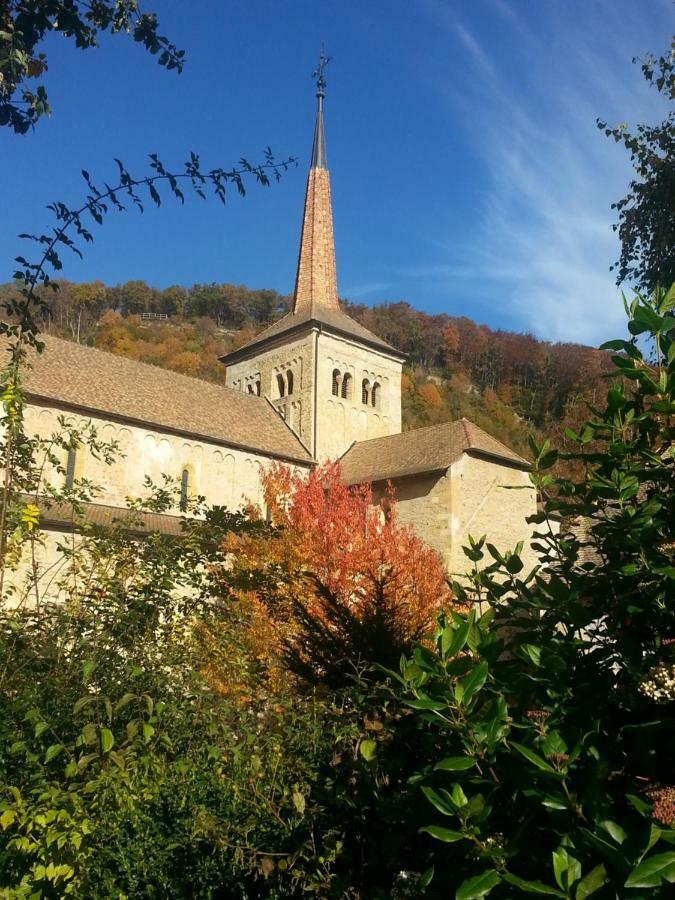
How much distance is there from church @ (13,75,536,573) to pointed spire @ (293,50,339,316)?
0.59 feet

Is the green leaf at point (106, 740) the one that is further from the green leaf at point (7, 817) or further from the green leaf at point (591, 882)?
the green leaf at point (591, 882)

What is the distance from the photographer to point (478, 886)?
67.5 inches

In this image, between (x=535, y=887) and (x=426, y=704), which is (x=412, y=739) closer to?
(x=426, y=704)

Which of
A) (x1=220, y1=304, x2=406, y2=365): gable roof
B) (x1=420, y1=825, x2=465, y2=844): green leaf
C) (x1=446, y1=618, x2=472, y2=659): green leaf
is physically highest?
(x1=220, y1=304, x2=406, y2=365): gable roof

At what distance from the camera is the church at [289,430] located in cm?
2442

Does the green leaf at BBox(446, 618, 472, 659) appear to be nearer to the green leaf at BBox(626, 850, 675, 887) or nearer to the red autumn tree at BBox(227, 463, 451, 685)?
the green leaf at BBox(626, 850, 675, 887)

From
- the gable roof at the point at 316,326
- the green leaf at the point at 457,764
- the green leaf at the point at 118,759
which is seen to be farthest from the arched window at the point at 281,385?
the green leaf at the point at 457,764

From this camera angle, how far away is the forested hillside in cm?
6950

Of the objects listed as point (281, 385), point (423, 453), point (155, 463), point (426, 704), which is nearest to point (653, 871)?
point (426, 704)

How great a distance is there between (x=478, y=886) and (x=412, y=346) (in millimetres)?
90734

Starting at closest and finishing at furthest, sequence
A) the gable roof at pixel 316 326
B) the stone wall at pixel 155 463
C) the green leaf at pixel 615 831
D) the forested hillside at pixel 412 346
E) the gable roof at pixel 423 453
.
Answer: the green leaf at pixel 615 831 < the stone wall at pixel 155 463 < the gable roof at pixel 423 453 < the gable roof at pixel 316 326 < the forested hillside at pixel 412 346

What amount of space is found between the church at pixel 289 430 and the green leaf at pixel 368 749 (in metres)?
16.4

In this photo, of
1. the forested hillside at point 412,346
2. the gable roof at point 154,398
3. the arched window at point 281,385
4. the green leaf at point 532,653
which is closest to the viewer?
the green leaf at point 532,653

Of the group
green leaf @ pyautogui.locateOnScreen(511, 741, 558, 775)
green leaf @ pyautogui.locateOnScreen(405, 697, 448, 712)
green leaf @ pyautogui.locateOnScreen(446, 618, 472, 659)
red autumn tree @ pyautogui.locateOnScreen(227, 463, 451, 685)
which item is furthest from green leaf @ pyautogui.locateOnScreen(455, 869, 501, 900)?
red autumn tree @ pyautogui.locateOnScreen(227, 463, 451, 685)
